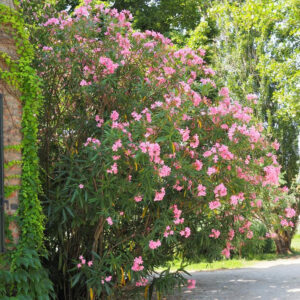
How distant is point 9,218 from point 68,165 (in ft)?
3.39

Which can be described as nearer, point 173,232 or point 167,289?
point 173,232

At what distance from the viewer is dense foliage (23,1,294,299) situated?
490cm

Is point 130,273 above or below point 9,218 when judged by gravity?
below

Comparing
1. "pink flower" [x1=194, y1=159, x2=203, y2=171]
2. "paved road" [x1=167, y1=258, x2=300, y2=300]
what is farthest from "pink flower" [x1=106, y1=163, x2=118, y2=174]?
"paved road" [x1=167, y1=258, x2=300, y2=300]

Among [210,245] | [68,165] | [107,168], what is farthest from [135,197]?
[210,245]

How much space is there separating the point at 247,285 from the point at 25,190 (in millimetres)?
5072

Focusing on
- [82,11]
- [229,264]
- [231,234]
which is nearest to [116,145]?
[82,11]

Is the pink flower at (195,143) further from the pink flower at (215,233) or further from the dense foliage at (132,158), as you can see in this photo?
the pink flower at (215,233)

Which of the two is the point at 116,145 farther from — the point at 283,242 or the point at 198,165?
the point at 283,242

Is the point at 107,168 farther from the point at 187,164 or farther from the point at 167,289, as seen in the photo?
the point at 167,289

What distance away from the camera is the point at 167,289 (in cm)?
626

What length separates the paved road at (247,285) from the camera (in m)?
7.19

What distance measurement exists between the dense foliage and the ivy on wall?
0.50 m

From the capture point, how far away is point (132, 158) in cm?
477
